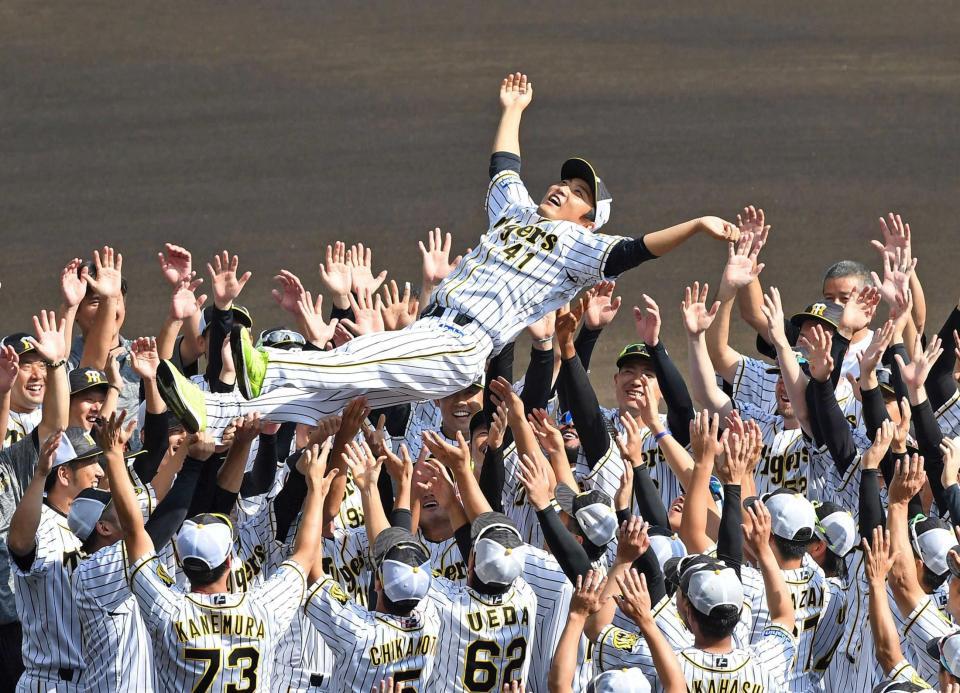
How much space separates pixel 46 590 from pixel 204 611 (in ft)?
3.03

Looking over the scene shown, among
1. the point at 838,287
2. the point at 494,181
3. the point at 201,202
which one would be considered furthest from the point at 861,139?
the point at 494,181

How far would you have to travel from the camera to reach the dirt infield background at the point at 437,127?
1744 cm

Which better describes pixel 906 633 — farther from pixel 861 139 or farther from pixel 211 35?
pixel 211 35

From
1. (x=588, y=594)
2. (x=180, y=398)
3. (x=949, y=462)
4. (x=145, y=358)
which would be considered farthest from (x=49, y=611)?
(x=949, y=462)

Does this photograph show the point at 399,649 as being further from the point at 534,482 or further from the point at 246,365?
the point at 246,365

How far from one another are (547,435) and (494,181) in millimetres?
1790

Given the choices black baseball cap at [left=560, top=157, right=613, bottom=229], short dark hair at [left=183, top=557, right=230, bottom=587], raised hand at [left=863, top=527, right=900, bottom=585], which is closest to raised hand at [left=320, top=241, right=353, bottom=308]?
black baseball cap at [left=560, top=157, right=613, bottom=229]

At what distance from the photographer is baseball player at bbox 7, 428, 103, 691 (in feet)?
22.1

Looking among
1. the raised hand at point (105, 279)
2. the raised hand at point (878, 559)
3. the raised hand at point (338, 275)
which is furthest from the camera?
the raised hand at point (338, 275)

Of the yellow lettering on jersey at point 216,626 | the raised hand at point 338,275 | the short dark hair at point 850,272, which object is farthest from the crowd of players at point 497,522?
the short dark hair at point 850,272

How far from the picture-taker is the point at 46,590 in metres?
6.93

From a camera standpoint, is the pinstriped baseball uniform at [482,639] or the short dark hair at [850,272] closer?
the pinstriped baseball uniform at [482,639]

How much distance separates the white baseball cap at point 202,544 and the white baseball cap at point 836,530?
109 inches

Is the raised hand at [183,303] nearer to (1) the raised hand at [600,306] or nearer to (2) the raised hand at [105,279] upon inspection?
(2) the raised hand at [105,279]
